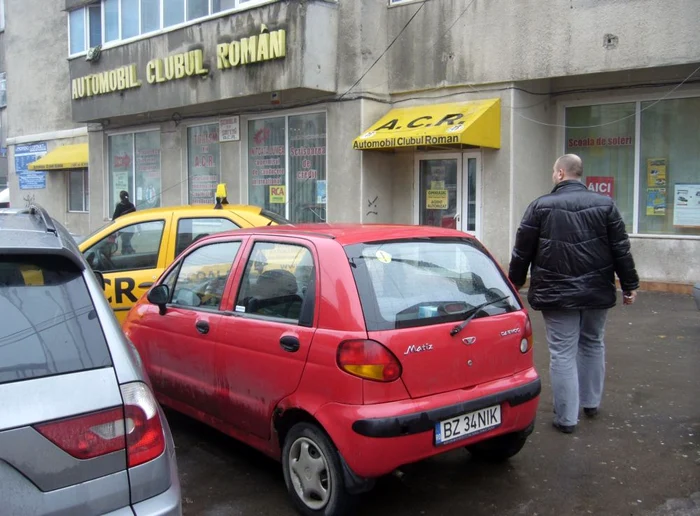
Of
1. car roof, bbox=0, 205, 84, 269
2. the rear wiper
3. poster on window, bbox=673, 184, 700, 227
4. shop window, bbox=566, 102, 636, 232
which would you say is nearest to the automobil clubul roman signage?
shop window, bbox=566, 102, 636, 232

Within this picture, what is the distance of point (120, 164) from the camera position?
57.5 ft

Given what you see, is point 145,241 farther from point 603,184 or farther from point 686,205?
point 686,205

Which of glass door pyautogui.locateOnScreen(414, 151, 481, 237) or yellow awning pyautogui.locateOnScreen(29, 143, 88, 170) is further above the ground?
yellow awning pyautogui.locateOnScreen(29, 143, 88, 170)

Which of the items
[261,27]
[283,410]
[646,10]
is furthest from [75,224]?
[283,410]

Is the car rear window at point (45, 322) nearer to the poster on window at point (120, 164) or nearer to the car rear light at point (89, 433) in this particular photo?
the car rear light at point (89, 433)

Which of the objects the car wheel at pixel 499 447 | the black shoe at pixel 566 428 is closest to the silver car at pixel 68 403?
the car wheel at pixel 499 447

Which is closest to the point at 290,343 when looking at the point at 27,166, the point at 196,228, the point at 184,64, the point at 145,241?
the point at 196,228

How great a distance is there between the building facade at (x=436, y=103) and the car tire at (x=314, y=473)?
7310mm

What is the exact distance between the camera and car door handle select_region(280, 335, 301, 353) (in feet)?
12.2

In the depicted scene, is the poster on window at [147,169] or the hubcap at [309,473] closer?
the hubcap at [309,473]

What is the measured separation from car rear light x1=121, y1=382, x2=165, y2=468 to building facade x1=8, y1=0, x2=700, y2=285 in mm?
8455

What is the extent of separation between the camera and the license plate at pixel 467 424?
3559 mm

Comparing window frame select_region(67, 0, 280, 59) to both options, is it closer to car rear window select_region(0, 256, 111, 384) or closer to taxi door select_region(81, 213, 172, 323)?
taxi door select_region(81, 213, 172, 323)

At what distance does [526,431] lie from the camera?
4172 millimetres
